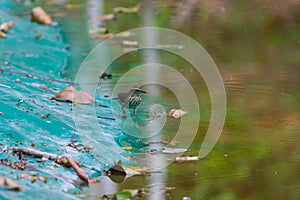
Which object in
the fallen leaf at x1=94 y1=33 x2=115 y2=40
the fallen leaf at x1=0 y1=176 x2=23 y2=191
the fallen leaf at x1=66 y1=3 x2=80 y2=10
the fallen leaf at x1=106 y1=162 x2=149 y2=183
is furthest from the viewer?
the fallen leaf at x1=66 y1=3 x2=80 y2=10

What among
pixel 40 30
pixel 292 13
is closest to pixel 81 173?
pixel 40 30

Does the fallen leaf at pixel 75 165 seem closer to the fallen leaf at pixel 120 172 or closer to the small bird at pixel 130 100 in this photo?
the fallen leaf at pixel 120 172

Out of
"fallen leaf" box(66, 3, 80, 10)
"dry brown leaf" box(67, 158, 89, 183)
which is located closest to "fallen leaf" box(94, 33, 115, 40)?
"fallen leaf" box(66, 3, 80, 10)

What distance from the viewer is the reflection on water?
273 cm

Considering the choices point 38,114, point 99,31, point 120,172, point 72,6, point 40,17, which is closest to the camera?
point 120,172

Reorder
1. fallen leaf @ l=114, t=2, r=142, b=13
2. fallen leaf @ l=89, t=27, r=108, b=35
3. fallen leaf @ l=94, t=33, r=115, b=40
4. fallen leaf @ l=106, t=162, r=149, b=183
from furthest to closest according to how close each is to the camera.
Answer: fallen leaf @ l=114, t=2, r=142, b=13
fallen leaf @ l=89, t=27, r=108, b=35
fallen leaf @ l=94, t=33, r=115, b=40
fallen leaf @ l=106, t=162, r=149, b=183

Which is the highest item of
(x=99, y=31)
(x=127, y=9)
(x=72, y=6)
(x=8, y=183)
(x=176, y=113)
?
(x=72, y=6)

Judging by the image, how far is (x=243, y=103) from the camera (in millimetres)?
3773

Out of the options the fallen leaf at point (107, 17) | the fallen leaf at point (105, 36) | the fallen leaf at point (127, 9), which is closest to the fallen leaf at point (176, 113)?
the fallen leaf at point (105, 36)

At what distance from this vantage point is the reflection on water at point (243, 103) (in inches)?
107

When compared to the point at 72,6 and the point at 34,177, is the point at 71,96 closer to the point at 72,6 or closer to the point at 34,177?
the point at 34,177

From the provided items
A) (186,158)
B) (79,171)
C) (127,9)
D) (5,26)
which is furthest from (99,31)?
(79,171)

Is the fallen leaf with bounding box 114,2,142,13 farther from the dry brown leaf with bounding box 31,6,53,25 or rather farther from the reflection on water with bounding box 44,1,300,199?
the dry brown leaf with bounding box 31,6,53,25

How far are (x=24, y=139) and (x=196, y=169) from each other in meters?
0.70
